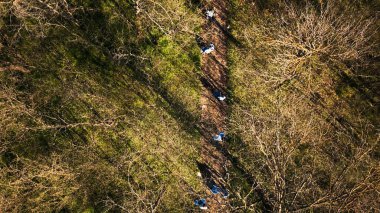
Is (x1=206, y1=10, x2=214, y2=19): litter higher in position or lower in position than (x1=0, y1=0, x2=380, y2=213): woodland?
higher

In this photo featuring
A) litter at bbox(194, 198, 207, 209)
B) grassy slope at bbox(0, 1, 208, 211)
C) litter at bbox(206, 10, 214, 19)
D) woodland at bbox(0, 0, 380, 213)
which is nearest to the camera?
woodland at bbox(0, 0, 380, 213)

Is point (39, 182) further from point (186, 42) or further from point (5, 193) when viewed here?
point (186, 42)

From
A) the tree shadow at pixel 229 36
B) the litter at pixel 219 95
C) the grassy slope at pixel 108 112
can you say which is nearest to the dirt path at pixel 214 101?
the tree shadow at pixel 229 36

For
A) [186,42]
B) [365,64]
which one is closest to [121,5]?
[186,42]

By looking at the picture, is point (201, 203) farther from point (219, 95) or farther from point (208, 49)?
point (208, 49)

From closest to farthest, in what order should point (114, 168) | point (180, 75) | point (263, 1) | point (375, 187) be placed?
point (375, 187) < point (114, 168) < point (180, 75) < point (263, 1)

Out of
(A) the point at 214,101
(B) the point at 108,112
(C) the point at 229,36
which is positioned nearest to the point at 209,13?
(C) the point at 229,36

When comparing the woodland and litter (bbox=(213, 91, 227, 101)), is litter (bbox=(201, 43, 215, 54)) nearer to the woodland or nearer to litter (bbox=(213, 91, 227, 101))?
the woodland

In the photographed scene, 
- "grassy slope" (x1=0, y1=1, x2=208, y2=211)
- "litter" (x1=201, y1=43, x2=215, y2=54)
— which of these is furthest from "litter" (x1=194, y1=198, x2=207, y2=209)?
"litter" (x1=201, y1=43, x2=215, y2=54)
